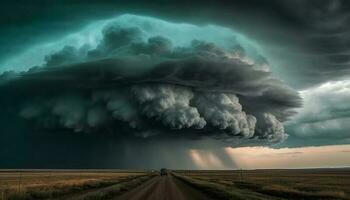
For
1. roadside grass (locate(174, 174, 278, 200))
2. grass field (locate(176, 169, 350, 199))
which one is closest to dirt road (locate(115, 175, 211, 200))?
roadside grass (locate(174, 174, 278, 200))

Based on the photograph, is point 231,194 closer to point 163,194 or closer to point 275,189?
point 163,194

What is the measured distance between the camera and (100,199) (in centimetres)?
3331

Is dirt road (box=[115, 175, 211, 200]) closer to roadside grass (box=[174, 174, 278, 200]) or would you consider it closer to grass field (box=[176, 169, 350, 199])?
roadside grass (box=[174, 174, 278, 200])

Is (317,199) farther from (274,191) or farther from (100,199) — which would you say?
(100,199)

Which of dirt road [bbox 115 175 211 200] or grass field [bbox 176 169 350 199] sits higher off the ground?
dirt road [bbox 115 175 211 200]

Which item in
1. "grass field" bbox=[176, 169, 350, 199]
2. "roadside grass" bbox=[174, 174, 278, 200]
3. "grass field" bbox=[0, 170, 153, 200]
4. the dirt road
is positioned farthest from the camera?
"grass field" bbox=[176, 169, 350, 199]

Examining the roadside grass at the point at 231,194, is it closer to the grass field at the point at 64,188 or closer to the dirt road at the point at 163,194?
the dirt road at the point at 163,194

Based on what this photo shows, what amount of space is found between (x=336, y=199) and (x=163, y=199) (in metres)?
14.9

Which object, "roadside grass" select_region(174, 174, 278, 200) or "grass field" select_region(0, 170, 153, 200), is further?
"grass field" select_region(0, 170, 153, 200)

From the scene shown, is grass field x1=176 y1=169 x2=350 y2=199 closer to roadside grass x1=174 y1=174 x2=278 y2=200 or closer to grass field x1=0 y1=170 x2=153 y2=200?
roadside grass x1=174 y1=174 x2=278 y2=200

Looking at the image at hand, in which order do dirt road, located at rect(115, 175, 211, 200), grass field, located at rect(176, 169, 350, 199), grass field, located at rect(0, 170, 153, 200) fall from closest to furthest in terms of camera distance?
1. dirt road, located at rect(115, 175, 211, 200)
2. grass field, located at rect(0, 170, 153, 200)
3. grass field, located at rect(176, 169, 350, 199)

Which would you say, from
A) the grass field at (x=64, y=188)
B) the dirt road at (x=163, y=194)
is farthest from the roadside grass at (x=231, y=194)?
the grass field at (x=64, y=188)

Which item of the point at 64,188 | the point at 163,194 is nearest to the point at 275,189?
the point at 163,194

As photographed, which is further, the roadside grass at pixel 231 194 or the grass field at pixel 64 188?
the grass field at pixel 64 188
